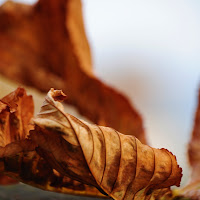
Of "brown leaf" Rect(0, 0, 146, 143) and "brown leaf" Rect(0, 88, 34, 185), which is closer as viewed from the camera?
"brown leaf" Rect(0, 88, 34, 185)

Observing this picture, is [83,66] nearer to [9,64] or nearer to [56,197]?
[9,64]

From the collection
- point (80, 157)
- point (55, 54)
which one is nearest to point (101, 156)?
point (80, 157)

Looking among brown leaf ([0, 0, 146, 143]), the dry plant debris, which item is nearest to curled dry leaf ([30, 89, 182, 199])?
the dry plant debris

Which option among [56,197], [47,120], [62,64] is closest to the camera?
[47,120]

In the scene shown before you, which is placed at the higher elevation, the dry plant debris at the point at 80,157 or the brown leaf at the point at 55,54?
the brown leaf at the point at 55,54

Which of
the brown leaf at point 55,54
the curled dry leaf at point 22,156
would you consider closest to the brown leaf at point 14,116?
the curled dry leaf at point 22,156

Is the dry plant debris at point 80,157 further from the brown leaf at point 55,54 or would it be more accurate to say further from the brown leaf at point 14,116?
the brown leaf at point 55,54

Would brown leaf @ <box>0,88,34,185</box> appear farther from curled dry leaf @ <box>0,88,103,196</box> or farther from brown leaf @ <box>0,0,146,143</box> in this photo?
brown leaf @ <box>0,0,146,143</box>

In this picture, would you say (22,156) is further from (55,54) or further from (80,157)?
(55,54)

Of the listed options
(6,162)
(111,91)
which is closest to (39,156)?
(6,162)
